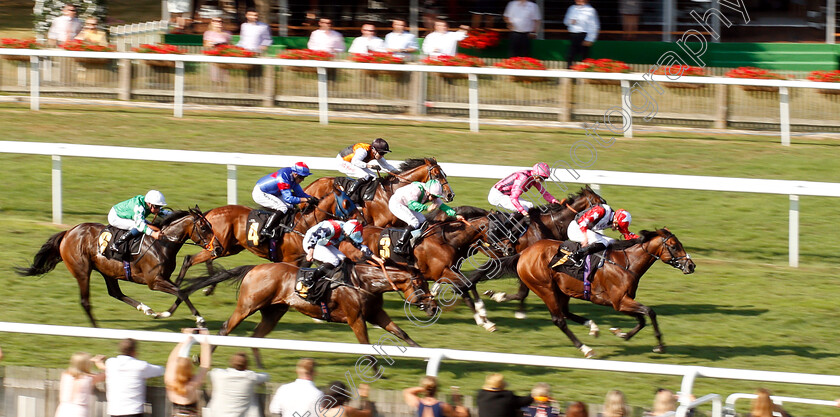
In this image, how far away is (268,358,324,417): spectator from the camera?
5258 millimetres

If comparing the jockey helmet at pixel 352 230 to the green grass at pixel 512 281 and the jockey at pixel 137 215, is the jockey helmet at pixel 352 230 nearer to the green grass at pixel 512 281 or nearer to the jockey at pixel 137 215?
the green grass at pixel 512 281

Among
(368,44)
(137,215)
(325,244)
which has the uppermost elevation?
(368,44)

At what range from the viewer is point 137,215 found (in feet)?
26.0

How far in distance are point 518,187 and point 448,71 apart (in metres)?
4.11

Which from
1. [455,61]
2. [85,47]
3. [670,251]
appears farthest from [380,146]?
[85,47]

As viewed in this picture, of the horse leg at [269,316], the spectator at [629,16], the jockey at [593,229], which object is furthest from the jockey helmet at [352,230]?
the spectator at [629,16]

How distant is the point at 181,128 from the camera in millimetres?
12977

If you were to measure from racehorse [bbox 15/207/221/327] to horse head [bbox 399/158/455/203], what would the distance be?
2.22m

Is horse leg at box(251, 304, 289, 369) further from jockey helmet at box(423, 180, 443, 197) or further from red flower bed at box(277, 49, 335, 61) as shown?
red flower bed at box(277, 49, 335, 61)

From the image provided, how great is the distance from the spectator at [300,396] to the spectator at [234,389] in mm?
147

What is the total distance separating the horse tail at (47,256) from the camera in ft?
26.6

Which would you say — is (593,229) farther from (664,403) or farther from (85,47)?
(85,47)

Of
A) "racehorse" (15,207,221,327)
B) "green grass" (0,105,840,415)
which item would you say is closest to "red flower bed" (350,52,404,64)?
"green grass" (0,105,840,415)

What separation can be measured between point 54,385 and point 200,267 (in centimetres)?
388
